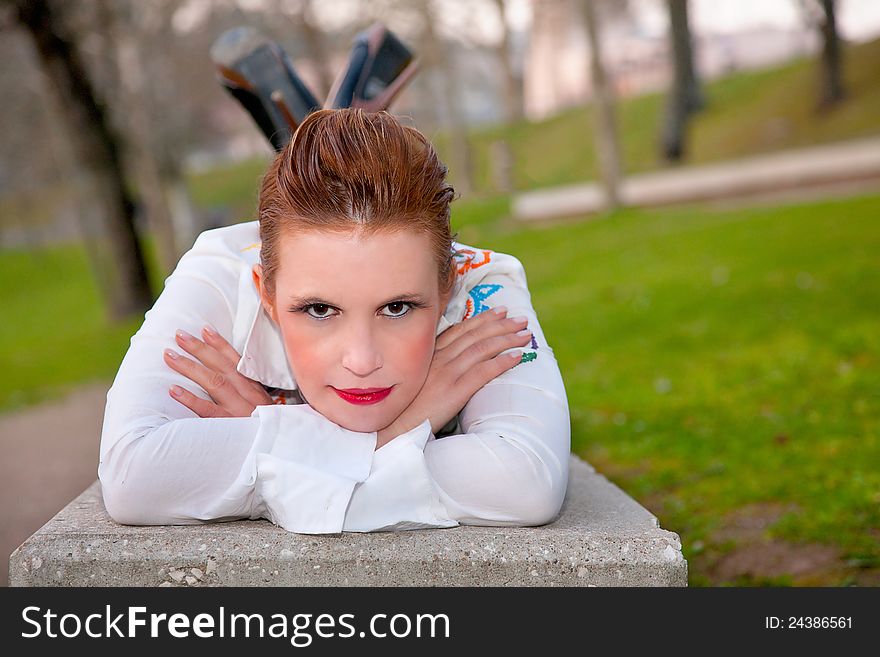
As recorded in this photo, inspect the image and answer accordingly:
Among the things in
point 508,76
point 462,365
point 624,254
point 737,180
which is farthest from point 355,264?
point 508,76

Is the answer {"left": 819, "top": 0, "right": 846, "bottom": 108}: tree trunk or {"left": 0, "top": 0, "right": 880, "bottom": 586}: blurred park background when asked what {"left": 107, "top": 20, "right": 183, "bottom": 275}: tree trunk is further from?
{"left": 819, "top": 0, "right": 846, "bottom": 108}: tree trunk

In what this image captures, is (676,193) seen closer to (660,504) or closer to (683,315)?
(683,315)

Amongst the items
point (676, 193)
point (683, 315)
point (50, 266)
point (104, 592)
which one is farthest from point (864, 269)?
point (50, 266)

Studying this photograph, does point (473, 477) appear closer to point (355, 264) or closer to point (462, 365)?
point (462, 365)

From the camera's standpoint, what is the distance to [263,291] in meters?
2.49

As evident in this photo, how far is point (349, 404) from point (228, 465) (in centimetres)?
32

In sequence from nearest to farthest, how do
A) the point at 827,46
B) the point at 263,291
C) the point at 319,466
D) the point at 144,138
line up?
the point at 319,466 < the point at 263,291 < the point at 144,138 < the point at 827,46

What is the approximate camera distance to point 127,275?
597 inches

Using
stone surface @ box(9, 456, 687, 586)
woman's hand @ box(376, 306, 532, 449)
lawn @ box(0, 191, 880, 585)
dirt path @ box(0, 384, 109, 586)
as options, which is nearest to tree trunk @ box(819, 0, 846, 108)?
lawn @ box(0, 191, 880, 585)

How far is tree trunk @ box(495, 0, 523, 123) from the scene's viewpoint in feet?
108

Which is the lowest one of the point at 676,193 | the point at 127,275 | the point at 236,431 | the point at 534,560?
the point at 676,193

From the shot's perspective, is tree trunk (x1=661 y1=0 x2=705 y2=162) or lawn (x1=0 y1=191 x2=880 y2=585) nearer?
lawn (x1=0 y1=191 x2=880 y2=585)

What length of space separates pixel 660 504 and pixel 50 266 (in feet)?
110

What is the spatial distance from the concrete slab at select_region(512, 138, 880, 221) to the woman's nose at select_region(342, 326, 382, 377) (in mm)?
14618
